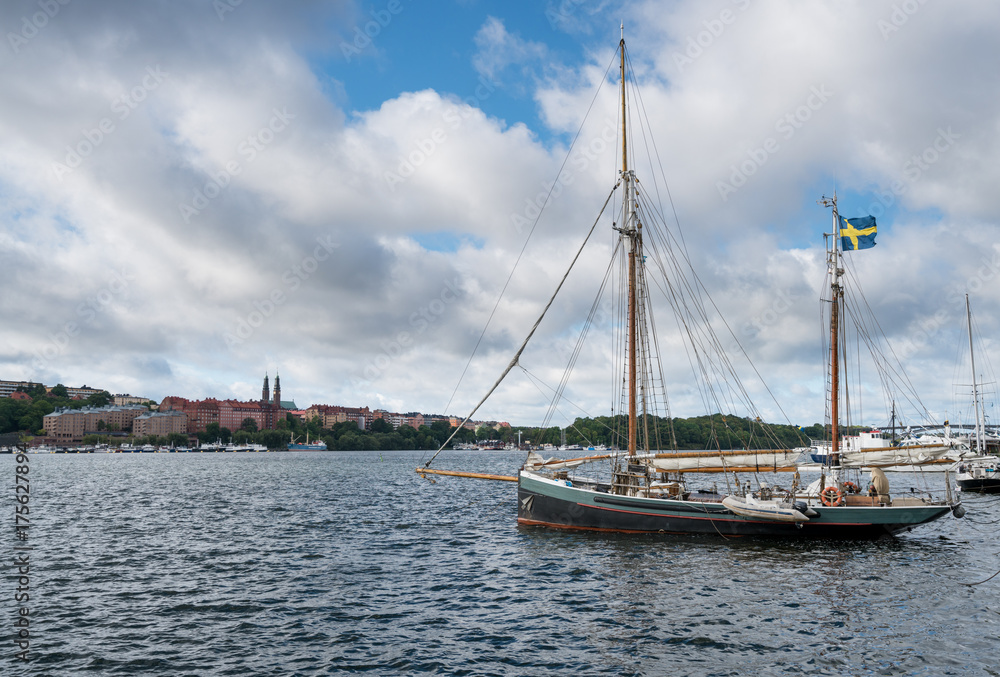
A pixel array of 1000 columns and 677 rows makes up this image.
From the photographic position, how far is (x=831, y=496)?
34.0 metres

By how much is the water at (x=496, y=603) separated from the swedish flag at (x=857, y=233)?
61.2 feet

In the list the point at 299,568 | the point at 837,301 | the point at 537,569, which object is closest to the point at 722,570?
the point at 537,569

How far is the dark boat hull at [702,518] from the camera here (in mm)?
33562

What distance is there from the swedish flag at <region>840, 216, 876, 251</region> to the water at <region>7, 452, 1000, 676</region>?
18.6 m

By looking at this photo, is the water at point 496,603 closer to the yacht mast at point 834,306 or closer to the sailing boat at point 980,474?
the yacht mast at point 834,306

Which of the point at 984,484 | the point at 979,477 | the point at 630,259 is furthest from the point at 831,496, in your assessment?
the point at 984,484

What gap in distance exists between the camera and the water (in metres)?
16.9

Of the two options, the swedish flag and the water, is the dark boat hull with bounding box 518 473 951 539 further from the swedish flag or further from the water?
the swedish flag

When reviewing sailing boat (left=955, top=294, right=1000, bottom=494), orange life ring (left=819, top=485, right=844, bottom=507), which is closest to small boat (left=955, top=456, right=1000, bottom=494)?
sailing boat (left=955, top=294, right=1000, bottom=494)

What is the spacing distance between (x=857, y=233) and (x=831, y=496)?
61.2 feet

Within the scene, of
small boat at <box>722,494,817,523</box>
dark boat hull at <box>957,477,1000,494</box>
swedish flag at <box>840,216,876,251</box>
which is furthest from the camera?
dark boat hull at <box>957,477,1000,494</box>

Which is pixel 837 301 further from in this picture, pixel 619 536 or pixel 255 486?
pixel 255 486

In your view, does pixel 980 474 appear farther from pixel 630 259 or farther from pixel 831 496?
pixel 630 259

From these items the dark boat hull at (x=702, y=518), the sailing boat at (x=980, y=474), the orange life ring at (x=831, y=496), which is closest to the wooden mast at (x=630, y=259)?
the dark boat hull at (x=702, y=518)
